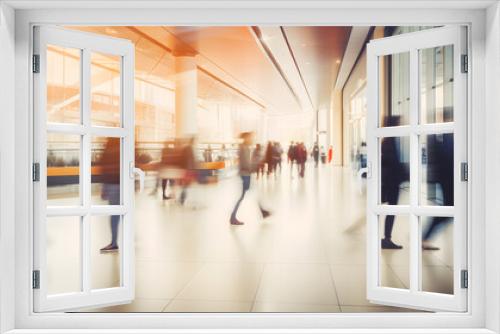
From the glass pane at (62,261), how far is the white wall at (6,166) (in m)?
0.73

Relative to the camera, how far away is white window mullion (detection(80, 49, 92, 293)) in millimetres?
2748

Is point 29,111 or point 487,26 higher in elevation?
point 487,26

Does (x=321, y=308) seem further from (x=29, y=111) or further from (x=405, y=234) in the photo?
(x=405, y=234)

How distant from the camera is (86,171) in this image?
9.21 feet

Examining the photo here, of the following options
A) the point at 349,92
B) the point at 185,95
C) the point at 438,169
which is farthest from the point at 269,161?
the point at 438,169

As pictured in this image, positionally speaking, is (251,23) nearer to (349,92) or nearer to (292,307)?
(292,307)

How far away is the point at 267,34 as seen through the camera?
12172mm

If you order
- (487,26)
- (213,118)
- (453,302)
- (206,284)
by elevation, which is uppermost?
(213,118)

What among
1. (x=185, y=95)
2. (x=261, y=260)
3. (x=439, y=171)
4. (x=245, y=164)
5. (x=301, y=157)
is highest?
(x=185, y=95)

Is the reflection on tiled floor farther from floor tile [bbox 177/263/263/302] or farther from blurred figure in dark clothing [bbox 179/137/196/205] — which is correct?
blurred figure in dark clothing [bbox 179/137/196/205]

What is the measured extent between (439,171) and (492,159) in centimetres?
562

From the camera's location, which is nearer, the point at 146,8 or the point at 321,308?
the point at 146,8

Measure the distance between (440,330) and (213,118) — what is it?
71.6 ft

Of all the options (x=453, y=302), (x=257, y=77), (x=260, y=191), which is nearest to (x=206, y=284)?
(x=453, y=302)
